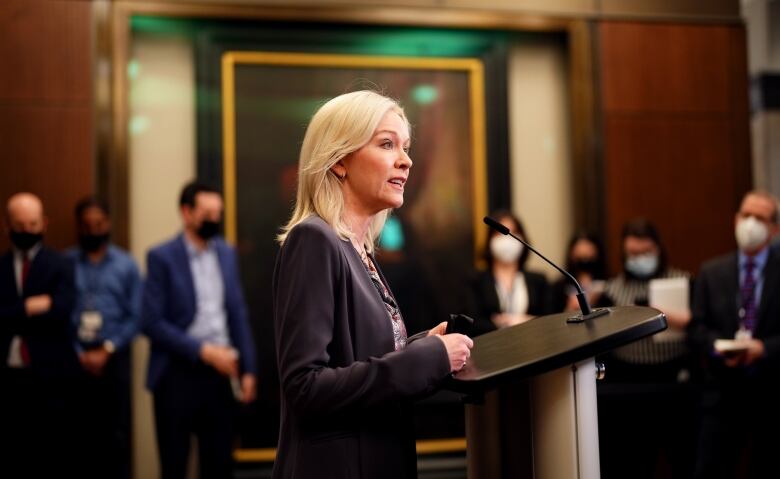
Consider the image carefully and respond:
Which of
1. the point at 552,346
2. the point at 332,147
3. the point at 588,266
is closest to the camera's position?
the point at 552,346

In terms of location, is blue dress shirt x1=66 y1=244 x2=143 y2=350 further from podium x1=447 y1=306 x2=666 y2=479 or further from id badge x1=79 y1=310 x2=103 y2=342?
podium x1=447 y1=306 x2=666 y2=479

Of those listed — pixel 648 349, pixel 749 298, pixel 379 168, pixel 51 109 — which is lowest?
pixel 648 349

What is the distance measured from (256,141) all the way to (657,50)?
263cm

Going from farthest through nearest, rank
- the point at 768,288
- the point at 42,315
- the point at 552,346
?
the point at 768,288
the point at 42,315
the point at 552,346

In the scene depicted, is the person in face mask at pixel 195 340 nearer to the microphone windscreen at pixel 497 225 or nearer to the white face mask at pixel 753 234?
the white face mask at pixel 753 234

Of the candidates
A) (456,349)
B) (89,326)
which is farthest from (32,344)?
(456,349)

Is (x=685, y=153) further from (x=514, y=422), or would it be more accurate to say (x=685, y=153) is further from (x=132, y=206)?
(x=514, y=422)

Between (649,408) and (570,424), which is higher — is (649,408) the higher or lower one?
the lower one

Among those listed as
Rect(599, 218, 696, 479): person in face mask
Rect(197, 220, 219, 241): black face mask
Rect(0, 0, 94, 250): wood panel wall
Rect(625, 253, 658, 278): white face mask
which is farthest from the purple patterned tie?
Rect(0, 0, 94, 250): wood panel wall

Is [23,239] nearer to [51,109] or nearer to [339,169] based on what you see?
[51,109]

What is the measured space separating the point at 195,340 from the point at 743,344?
237 cm

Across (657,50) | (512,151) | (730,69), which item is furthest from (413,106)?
(730,69)

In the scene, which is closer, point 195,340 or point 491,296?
point 195,340

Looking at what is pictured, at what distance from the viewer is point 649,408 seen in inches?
163
